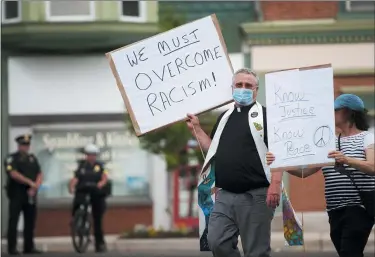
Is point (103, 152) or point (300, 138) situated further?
point (103, 152)

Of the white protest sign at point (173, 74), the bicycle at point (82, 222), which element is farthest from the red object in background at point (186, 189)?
the white protest sign at point (173, 74)

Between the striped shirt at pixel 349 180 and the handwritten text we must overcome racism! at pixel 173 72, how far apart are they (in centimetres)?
122

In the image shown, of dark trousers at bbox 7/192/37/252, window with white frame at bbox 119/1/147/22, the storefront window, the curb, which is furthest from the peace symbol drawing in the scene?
window with white frame at bbox 119/1/147/22

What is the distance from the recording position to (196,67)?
8.95 m

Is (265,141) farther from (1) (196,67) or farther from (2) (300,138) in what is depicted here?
(1) (196,67)

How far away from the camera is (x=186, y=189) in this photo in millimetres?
21922

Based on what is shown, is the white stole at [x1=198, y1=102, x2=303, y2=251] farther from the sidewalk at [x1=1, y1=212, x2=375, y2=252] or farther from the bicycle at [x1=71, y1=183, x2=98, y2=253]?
the bicycle at [x1=71, y1=183, x2=98, y2=253]

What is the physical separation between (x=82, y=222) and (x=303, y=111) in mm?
8920

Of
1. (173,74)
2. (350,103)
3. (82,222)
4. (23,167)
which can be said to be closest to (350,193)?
(350,103)

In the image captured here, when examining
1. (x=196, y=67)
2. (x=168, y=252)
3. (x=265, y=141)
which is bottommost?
(x=168, y=252)

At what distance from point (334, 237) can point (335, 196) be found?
34 cm

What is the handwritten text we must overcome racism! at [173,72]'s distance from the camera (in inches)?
350

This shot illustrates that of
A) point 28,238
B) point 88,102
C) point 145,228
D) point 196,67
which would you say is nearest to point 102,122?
point 88,102

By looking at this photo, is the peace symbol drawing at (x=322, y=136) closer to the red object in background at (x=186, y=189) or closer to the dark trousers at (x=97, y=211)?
the dark trousers at (x=97, y=211)
